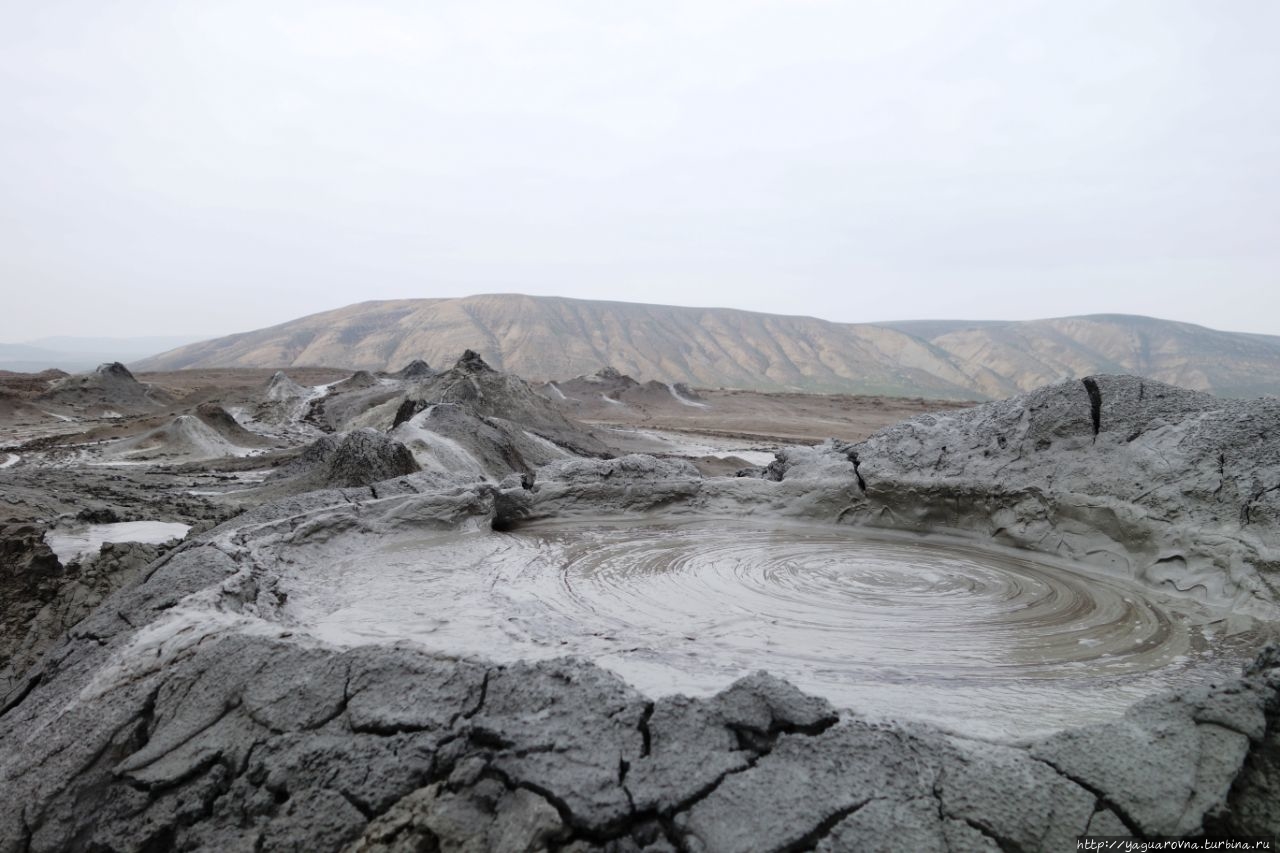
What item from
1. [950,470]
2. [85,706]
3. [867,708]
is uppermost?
[950,470]

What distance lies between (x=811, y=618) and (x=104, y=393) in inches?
785

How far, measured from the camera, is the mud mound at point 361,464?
267 inches

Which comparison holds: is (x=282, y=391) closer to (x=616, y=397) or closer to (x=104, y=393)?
(x=104, y=393)

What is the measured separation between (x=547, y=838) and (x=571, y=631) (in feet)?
3.92

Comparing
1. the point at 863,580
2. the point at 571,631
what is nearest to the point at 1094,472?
the point at 863,580

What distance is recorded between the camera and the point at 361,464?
681cm

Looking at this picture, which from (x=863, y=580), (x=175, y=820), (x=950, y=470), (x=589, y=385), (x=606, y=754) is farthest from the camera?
(x=589, y=385)

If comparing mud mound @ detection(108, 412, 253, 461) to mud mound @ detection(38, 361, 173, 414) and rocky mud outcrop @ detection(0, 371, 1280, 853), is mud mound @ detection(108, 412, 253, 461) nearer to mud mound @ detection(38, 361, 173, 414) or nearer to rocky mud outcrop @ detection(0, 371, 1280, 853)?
mud mound @ detection(38, 361, 173, 414)

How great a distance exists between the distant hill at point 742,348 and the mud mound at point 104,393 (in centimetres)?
3187

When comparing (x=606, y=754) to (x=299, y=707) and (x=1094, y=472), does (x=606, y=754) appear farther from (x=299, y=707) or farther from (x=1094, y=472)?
(x=1094, y=472)

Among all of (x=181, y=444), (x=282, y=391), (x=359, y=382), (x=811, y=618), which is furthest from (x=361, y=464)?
(x=359, y=382)

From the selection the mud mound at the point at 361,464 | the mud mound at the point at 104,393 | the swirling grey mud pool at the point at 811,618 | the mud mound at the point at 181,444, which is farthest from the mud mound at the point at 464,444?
the mud mound at the point at 104,393

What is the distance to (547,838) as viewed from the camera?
1766 mm

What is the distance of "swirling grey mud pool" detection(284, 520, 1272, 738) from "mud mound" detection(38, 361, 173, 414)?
1720 cm
